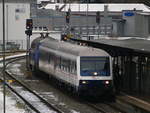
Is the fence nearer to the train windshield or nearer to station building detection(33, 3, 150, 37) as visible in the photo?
station building detection(33, 3, 150, 37)

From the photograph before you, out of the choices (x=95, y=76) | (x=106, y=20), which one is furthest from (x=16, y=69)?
(x=106, y=20)

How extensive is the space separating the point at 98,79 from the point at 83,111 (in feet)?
8.25

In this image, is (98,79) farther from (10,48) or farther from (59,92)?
(10,48)

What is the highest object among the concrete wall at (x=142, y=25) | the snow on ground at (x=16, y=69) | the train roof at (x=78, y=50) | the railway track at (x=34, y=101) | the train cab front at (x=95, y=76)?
the concrete wall at (x=142, y=25)

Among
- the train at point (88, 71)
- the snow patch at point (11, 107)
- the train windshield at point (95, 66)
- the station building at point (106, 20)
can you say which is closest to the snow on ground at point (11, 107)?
the snow patch at point (11, 107)

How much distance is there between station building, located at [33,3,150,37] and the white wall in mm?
6579

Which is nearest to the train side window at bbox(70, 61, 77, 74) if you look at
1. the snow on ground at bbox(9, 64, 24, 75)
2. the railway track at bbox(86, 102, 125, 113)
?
the railway track at bbox(86, 102, 125, 113)

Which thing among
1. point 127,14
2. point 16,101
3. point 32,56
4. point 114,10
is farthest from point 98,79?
point 114,10

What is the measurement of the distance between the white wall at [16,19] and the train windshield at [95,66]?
50.3 m

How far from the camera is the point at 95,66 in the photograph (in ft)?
77.2

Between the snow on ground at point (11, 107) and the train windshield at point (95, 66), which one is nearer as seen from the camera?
the snow on ground at point (11, 107)

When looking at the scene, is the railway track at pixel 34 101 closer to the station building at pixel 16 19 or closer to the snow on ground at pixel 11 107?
the snow on ground at pixel 11 107

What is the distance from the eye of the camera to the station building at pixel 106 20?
4609 cm

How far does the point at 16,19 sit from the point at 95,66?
169 feet
